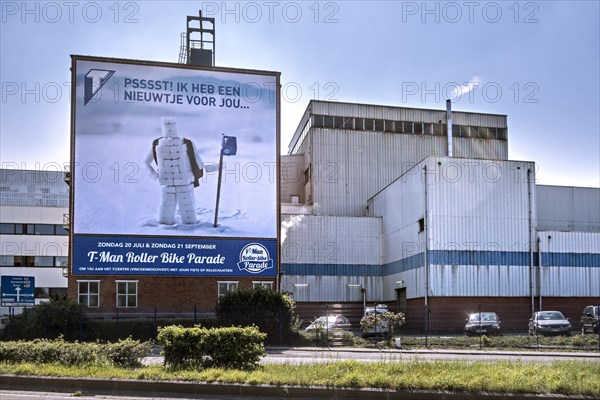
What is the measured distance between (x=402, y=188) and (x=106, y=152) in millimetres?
20745

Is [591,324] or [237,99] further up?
[237,99]

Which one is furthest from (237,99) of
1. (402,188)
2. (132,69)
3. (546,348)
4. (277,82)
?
(546,348)

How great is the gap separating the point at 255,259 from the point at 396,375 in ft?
98.7

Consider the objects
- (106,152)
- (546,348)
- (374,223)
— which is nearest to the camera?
(546,348)

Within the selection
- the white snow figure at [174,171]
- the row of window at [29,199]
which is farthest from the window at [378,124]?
the row of window at [29,199]

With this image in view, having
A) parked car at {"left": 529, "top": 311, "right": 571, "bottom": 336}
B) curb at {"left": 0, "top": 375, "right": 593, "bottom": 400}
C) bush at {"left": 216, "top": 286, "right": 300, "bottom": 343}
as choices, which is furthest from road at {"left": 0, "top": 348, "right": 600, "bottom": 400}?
parked car at {"left": 529, "top": 311, "right": 571, "bottom": 336}

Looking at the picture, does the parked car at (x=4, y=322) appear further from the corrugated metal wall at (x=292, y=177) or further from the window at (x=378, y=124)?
the window at (x=378, y=124)

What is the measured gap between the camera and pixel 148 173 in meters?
43.2

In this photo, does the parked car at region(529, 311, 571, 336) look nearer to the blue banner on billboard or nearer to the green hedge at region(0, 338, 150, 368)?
the blue banner on billboard

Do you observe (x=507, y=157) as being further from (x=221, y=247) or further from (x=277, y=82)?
(x=221, y=247)

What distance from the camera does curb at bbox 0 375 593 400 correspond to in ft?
43.4

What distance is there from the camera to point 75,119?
42844 millimetres

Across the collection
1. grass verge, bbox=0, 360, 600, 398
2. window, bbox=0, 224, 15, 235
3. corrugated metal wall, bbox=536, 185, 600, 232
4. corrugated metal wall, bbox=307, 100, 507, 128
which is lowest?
grass verge, bbox=0, 360, 600, 398

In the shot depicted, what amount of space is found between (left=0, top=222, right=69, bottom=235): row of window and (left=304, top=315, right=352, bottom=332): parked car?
38.3 metres
